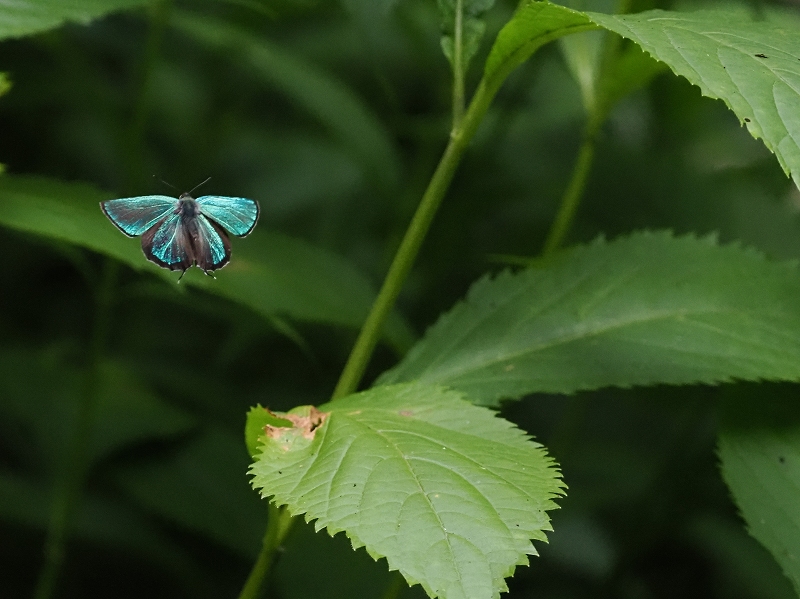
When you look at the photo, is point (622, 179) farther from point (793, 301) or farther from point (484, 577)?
point (484, 577)

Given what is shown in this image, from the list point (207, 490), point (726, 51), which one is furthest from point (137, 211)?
point (207, 490)

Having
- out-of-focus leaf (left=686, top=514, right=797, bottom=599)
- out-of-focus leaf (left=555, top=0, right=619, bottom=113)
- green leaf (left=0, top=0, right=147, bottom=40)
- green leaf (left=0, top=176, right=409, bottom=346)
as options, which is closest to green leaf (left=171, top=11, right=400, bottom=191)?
green leaf (left=0, top=176, right=409, bottom=346)

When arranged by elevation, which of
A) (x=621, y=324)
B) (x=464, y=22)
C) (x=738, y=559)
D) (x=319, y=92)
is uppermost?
(x=319, y=92)

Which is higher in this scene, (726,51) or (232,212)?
(726,51)

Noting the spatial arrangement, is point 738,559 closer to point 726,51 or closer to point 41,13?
point 726,51

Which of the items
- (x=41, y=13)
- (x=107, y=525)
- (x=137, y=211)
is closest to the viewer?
(x=137, y=211)

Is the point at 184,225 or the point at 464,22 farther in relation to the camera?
the point at 464,22

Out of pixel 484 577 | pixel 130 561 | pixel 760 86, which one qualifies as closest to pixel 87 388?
pixel 130 561
